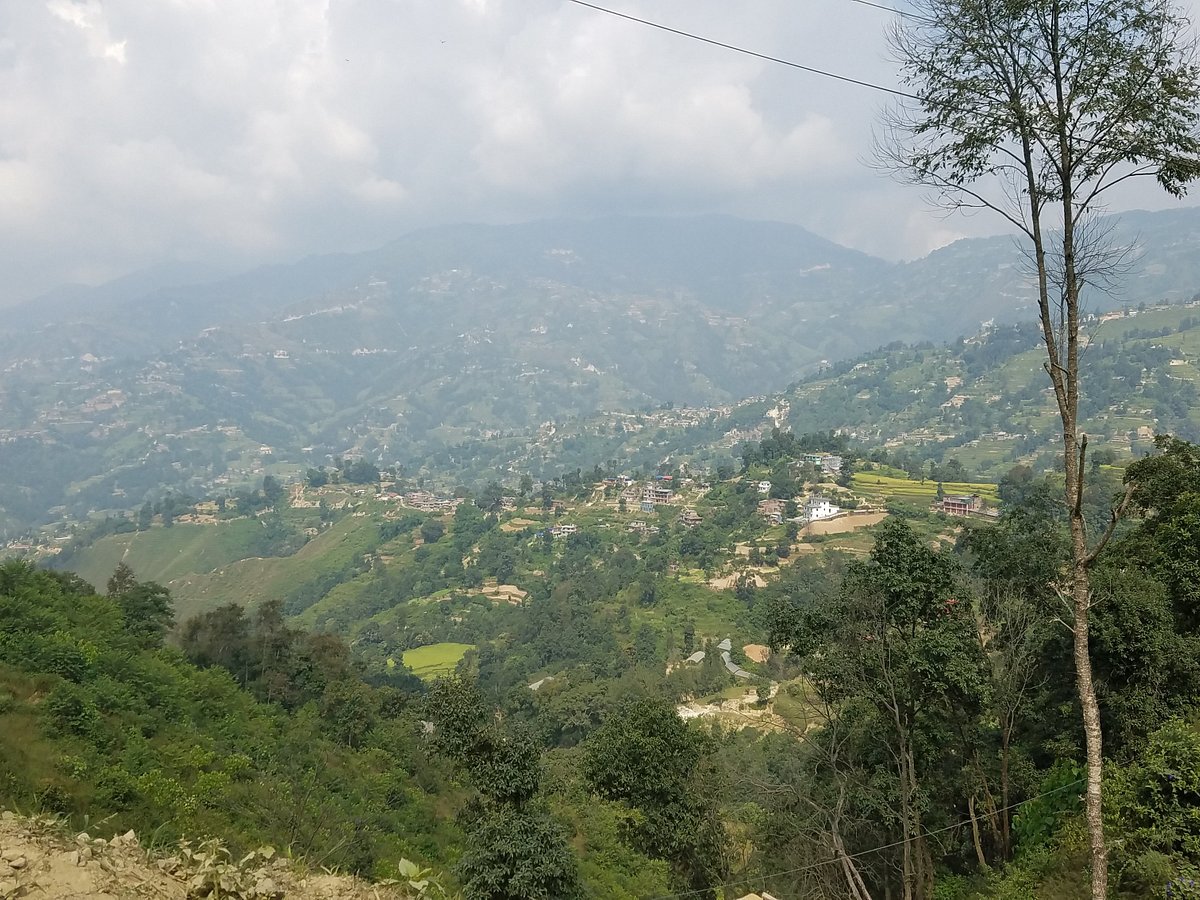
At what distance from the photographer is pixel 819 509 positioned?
5612 cm

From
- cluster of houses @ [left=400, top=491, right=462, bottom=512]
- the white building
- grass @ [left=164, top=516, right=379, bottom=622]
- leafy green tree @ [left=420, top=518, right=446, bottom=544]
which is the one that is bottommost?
grass @ [left=164, top=516, right=379, bottom=622]

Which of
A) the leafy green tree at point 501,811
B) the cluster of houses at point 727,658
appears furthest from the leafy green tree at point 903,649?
the cluster of houses at point 727,658

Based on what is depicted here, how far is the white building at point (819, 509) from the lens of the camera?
55.6m

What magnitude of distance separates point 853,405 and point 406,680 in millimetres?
125582

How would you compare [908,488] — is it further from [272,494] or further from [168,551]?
[272,494]

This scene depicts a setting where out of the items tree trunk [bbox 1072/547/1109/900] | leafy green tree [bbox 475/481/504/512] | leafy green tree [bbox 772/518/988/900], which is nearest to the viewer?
tree trunk [bbox 1072/547/1109/900]

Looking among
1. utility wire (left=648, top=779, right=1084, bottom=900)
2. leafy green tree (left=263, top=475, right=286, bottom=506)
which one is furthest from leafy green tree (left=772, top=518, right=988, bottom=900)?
leafy green tree (left=263, top=475, right=286, bottom=506)

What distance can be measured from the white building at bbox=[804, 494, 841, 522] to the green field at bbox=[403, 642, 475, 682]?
29.9 m

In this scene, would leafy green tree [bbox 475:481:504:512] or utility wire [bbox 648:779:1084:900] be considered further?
leafy green tree [bbox 475:481:504:512]

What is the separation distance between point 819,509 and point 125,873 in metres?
56.9

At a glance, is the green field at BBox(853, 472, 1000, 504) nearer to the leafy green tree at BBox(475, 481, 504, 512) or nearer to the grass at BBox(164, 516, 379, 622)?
the leafy green tree at BBox(475, 481, 504, 512)

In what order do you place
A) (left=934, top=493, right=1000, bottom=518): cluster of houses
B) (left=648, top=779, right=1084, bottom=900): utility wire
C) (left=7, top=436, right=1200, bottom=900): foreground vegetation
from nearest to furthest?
(left=7, top=436, right=1200, bottom=900): foreground vegetation → (left=648, top=779, right=1084, bottom=900): utility wire → (left=934, top=493, right=1000, bottom=518): cluster of houses

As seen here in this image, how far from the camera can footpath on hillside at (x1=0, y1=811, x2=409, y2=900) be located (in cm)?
317

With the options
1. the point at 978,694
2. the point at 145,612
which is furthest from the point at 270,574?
the point at 978,694
